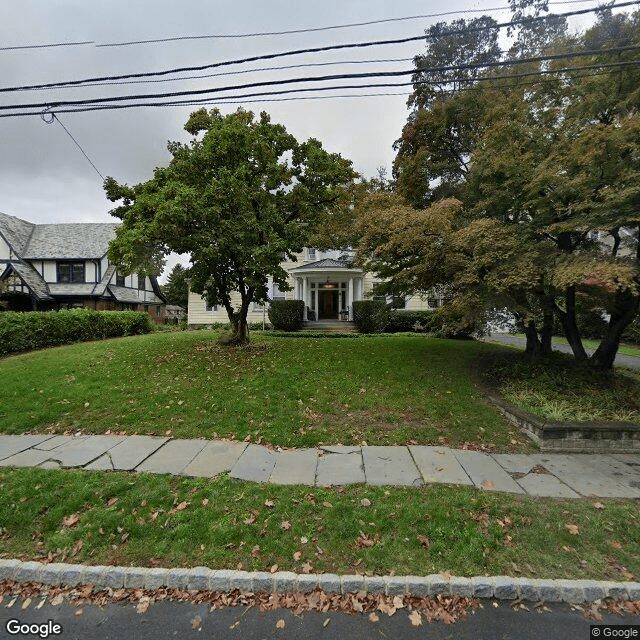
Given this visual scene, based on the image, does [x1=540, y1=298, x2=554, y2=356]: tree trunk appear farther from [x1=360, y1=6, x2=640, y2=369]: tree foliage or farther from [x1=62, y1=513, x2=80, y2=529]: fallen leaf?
[x1=62, y1=513, x2=80, y2=529]: fallen leaf

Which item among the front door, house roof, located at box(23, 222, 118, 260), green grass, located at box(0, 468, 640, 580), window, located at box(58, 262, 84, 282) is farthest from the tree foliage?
window, located at box(58, 262, 84, 282)

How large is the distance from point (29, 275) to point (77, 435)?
22881 millimetres

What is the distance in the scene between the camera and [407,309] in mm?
21312

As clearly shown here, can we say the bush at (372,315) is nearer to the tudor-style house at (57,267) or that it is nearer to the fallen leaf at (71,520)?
the tudor-style house at (57,267)

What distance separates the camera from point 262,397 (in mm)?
6500

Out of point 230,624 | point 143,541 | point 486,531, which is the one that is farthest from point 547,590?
point 143,541

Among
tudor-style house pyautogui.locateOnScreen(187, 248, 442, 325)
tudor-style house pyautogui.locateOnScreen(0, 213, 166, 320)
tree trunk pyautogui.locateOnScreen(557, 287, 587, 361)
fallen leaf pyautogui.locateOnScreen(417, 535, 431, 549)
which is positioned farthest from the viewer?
tudor-style house pyautogui.locateOnScreen(0, 213, 166, 320)

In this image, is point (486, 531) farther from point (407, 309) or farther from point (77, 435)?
point (407, 309)

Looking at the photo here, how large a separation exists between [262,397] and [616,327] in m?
8.12

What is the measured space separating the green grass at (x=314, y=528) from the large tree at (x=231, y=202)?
5780mm

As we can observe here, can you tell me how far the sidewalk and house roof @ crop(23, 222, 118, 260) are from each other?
21.1 m

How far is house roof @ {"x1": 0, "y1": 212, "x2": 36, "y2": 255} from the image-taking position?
22000 mm

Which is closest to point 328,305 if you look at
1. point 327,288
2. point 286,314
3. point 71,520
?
point 327,288

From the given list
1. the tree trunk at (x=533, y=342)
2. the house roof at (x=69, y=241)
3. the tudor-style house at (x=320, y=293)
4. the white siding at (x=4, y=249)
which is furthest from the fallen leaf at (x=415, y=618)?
the white siding at (x=4, y=249)
